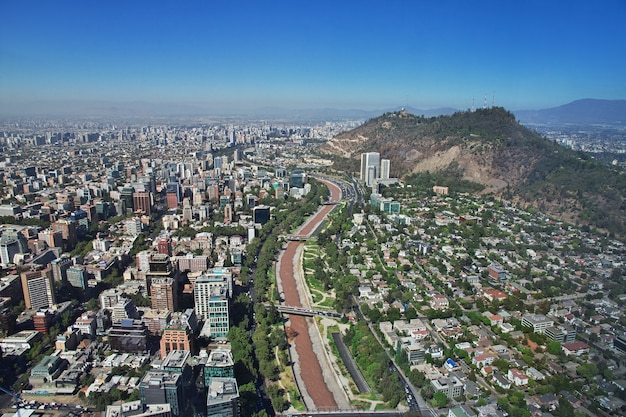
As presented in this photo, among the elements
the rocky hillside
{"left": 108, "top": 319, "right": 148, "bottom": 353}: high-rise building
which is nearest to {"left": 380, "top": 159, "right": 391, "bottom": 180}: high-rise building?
the rocky hillside

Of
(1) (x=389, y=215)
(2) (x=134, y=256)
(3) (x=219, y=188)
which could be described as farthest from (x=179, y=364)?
(3) (x=219, y=188)

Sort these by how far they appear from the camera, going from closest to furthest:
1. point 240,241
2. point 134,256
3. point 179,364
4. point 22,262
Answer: point 179,364
point 22,262
point 134,256
point 240,241

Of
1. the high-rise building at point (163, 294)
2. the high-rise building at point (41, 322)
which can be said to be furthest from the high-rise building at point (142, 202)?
the high-rise building at point (41, 322)

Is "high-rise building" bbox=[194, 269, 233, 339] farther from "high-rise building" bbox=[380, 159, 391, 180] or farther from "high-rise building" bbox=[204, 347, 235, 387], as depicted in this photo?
"high-rise building" bbox=[380, 159, 391, 180]

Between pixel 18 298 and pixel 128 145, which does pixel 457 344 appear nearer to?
pixel 18 298

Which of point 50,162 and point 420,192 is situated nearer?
point 420,192

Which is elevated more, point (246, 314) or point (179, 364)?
point (179, 364)
